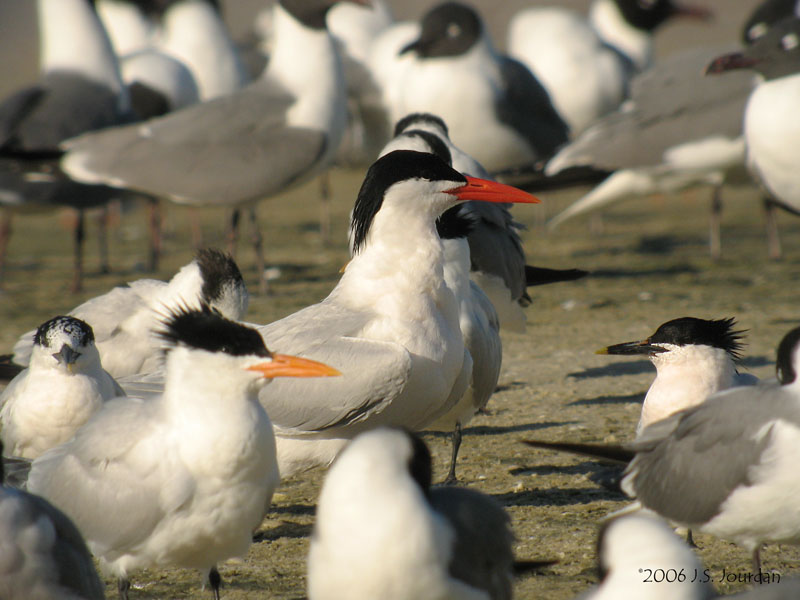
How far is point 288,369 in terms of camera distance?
268cm

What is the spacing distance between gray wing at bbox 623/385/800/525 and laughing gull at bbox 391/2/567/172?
5.56m

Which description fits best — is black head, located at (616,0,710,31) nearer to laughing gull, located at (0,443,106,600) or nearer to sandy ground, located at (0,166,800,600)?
sandy ground, located at (0,166,800,600)

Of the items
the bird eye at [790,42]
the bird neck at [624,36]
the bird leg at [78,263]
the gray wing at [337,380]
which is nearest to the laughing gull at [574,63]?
the bird neck at [624,36]

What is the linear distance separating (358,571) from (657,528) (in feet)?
2.03

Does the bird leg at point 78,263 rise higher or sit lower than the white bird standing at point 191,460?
lower

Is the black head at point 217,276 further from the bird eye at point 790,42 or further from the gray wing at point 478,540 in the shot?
the bird eye at point 790,42

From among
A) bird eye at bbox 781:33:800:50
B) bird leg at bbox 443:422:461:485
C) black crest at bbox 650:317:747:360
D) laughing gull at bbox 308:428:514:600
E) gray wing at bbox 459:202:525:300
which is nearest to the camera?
laughing gull at bbox 308:428:514:600

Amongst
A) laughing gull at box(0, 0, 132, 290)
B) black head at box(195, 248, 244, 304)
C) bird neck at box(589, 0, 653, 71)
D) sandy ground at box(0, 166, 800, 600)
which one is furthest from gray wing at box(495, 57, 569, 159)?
black head at box(195, 248, 244, 304)

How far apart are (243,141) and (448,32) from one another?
2.27 m

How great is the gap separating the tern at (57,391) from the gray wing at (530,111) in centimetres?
537

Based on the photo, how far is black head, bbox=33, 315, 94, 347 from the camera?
3.43 m

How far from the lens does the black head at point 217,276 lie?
153 inches

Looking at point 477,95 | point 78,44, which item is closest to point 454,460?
point 477,95

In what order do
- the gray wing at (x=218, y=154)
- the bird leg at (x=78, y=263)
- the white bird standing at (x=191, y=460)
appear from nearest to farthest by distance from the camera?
the white bird standing at (x=191, y=460)
the gray wing at (x=218, y=154)
the bird leg at (x=78, y=263)
